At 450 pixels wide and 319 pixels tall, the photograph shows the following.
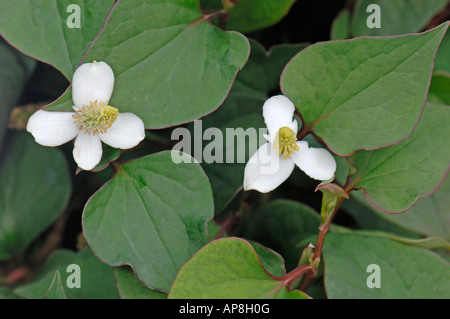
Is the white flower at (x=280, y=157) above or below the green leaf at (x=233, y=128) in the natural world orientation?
above

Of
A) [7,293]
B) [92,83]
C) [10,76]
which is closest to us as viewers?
[92,83]

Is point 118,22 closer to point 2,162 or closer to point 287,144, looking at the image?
point 287,144

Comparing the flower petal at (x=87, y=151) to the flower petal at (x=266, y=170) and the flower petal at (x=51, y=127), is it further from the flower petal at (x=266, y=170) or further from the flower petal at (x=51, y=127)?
the flower petal at (x=266, y=170)

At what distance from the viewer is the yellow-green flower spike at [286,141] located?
2.25ft

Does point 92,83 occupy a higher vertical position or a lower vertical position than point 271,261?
higher

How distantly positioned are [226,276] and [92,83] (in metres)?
Answer: 0.33

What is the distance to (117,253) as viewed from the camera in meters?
0.69

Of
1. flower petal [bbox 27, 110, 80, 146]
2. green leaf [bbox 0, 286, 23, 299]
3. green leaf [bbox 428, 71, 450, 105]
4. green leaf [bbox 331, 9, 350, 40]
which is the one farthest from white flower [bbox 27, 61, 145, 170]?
green leaf [bbox 428, 71, 450, 105]

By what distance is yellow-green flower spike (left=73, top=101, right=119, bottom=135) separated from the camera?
685 mm

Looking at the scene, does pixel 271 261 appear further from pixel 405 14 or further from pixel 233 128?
pixel 405 14

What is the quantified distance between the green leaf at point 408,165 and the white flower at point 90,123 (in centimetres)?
35

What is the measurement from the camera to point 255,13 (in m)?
0.89

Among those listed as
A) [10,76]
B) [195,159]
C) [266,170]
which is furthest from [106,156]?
[10,76]

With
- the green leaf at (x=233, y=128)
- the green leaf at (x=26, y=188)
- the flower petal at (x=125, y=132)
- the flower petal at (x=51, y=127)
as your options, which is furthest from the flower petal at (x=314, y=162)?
the green leaf at (x=26, y=188)
